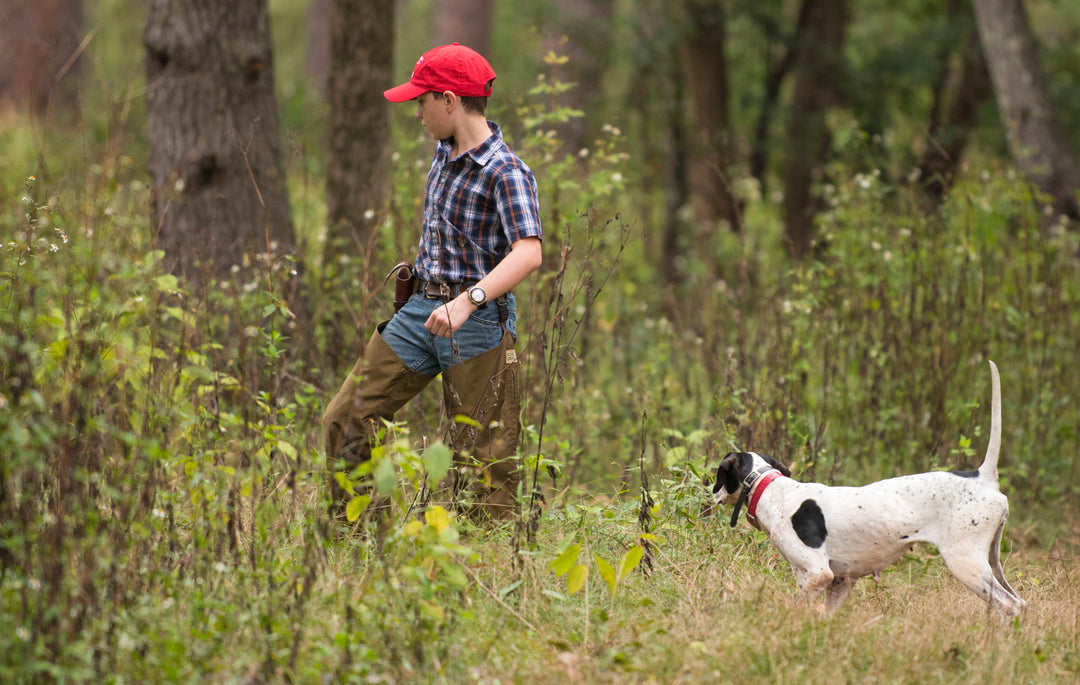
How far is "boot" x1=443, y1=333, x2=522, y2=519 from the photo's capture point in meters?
3.85

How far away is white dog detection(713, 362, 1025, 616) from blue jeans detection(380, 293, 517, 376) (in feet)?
3.57

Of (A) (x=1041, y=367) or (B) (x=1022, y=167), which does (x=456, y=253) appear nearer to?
(A) (x=1041, y=367)

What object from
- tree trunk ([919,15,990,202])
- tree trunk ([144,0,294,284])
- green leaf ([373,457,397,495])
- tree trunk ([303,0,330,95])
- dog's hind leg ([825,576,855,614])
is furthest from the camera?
tree trunk ([303,0,330,95])

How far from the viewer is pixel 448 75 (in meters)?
3.69

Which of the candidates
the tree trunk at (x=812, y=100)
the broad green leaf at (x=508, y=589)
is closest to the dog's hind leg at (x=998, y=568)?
the broad green leaf at (x=508, y=589)

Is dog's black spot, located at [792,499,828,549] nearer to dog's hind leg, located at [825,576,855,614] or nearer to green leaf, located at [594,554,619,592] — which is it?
dog's hind leg, located at [825,576,855,614]

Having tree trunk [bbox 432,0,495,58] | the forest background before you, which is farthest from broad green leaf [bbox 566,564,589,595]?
tree trunk [bbox 432,0,495,58]

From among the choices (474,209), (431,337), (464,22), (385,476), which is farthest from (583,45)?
(385,476)

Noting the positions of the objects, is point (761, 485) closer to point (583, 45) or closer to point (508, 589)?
point (508, 589)

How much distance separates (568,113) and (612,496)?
6.91 feet

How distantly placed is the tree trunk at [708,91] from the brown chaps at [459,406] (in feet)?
23.9

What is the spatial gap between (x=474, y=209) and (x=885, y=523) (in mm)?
1798

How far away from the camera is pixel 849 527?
11.9ft

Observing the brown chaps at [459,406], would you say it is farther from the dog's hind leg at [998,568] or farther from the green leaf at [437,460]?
the dog's hind leg at [998,568]
